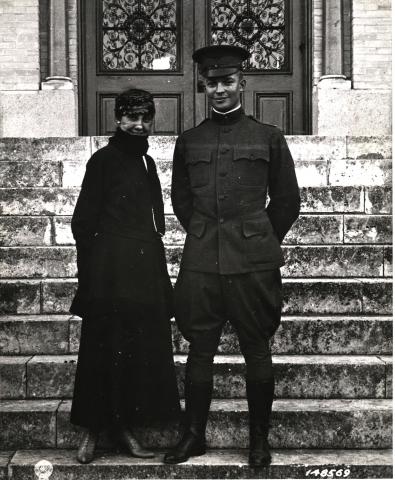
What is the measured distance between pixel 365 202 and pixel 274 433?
2.57 meters

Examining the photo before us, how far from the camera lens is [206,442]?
4305mm

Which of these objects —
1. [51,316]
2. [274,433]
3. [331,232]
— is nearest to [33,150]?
[51,316]

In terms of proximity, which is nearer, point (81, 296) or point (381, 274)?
point (81, 296)

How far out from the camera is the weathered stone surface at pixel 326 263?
557 centimetres

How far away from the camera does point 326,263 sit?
557 centimetres

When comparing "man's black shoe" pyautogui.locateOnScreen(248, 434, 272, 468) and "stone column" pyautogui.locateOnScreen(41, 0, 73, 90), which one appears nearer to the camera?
"man's black shoe" pyautogui.locateOnScreen(248, 434, 272, 468)

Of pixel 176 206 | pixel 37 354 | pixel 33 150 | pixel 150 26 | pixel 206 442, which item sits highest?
pixel 150 26

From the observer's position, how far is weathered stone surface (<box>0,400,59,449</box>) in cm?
432

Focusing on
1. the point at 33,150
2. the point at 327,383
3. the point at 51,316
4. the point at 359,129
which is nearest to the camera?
the point at 327,383

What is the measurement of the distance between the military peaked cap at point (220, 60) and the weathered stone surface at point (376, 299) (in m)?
2.03

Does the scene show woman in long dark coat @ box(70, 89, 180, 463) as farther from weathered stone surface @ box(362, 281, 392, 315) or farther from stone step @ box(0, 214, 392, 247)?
stone step @ box(0, 214, 392, 247)

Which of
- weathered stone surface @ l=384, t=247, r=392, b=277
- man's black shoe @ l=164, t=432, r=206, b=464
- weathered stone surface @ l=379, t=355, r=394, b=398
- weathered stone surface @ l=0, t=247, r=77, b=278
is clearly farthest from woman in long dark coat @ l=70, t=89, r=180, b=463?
weathered stone surface @ l=384, t=247, r=392, b=277

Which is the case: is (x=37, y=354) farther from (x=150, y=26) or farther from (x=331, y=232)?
(x=150, y=26)

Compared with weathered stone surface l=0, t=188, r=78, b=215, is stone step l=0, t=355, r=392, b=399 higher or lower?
lower
